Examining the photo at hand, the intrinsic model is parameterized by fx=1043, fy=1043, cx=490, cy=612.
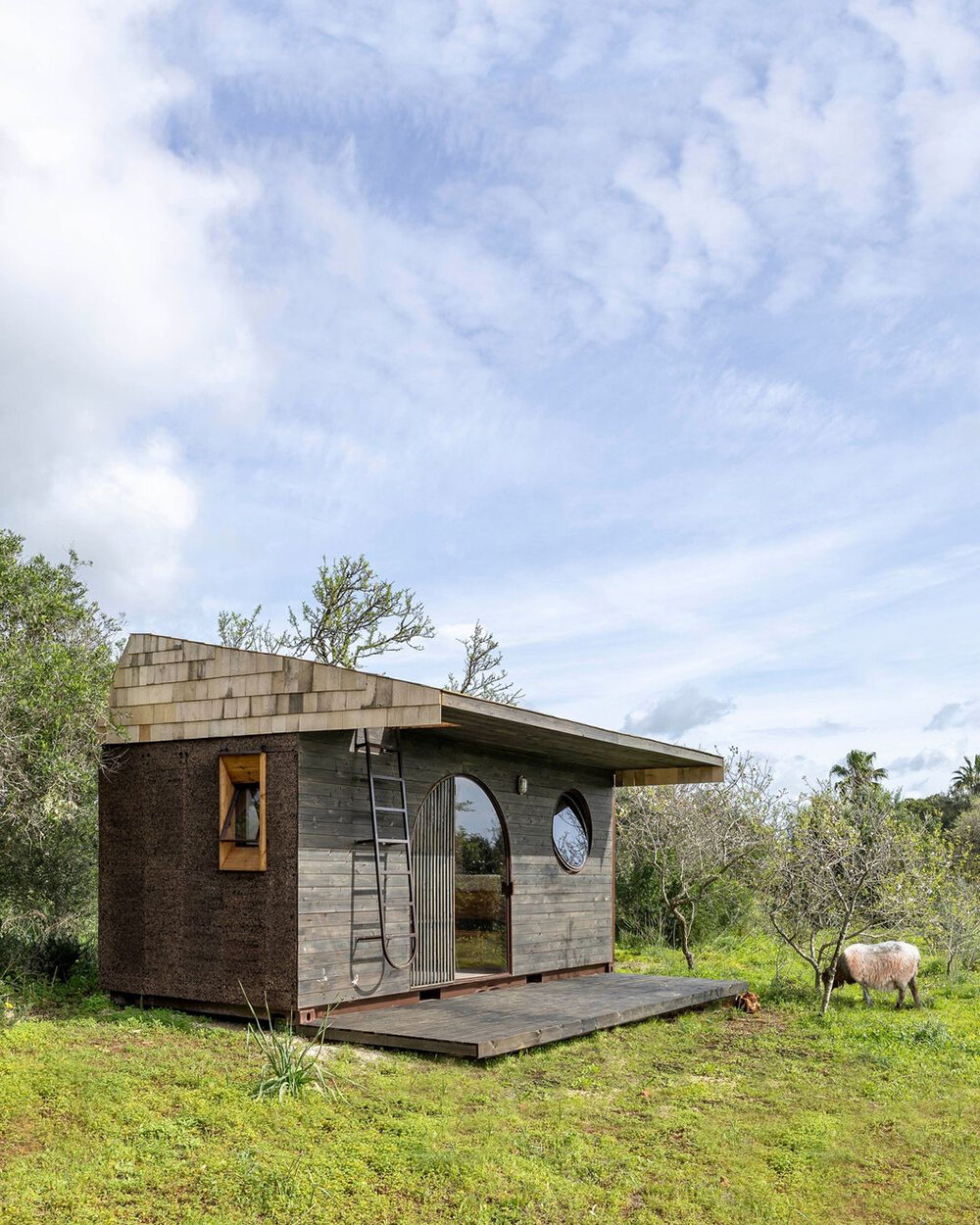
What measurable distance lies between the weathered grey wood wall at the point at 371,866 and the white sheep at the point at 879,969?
290cm

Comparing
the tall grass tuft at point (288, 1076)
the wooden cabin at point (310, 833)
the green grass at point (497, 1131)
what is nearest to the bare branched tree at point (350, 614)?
the wooden cabin at point (310, 833)

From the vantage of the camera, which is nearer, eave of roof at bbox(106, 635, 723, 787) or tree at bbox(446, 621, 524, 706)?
eave of roof at bbox(106, 635, 723, 787)

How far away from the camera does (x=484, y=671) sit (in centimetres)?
2209

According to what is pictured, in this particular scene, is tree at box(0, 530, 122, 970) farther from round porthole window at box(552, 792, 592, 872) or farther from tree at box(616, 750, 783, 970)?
tree at box(616, 750, 783, 970)

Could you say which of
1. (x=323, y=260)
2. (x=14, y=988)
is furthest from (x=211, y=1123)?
(x=323, y=260)

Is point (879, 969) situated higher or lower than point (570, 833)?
lower

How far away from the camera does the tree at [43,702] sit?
838cm

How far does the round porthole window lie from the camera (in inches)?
461

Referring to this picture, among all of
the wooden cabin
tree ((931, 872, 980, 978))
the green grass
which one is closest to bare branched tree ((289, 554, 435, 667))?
the wooden cabin

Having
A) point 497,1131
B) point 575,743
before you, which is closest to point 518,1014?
point 575,743

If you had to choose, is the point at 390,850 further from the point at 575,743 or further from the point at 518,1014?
the point at 575,743

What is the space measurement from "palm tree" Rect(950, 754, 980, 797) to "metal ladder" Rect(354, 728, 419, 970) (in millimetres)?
34059

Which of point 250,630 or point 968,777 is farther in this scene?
point 968,777

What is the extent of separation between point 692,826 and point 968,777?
99.8 ft
